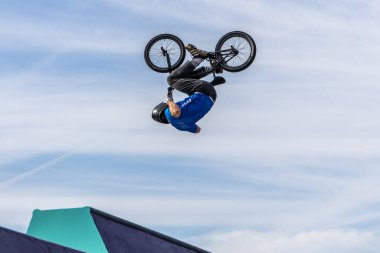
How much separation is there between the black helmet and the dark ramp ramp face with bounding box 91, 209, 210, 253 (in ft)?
12.4

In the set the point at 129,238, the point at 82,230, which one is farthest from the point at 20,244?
the point at 129,238

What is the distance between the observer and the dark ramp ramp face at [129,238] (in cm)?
2397

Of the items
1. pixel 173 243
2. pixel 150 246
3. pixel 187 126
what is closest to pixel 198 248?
pixel 173 243

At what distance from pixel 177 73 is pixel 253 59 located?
1.77m

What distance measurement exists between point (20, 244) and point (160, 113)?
4.52 metres

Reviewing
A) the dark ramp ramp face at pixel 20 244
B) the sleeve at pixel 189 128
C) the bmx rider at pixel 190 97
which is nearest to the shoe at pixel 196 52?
the bmx rider at pixel 190 97

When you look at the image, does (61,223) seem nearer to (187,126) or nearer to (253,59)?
(187,126)

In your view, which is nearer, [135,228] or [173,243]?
[135,228]

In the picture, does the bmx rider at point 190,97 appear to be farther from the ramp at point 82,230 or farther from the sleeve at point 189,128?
the ramp at point 82,230

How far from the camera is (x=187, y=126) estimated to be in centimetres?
2152

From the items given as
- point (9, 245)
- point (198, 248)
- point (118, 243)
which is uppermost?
point (198, 248)

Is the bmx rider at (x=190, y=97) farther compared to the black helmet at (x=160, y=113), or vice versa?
the black helmet at (x=160, y=113)

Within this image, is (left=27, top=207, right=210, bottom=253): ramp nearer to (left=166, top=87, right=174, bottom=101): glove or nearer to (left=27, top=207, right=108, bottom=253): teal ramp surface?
(left=27, top=207, right=108, bottom=253): teal ramp surface

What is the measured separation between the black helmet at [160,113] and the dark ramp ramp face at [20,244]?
3.84 meters
